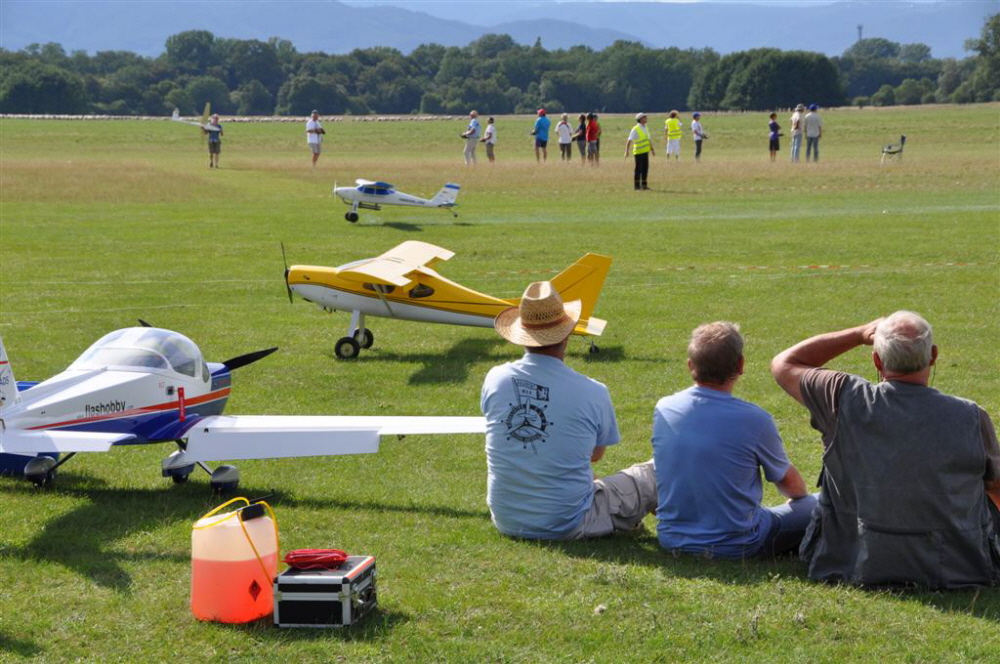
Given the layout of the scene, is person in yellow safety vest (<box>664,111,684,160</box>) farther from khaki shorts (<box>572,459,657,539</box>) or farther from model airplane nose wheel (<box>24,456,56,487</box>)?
khaki shorts (<box>572,459,657,539</box>)

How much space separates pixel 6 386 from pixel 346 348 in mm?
6287

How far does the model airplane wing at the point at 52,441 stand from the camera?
7.37 m

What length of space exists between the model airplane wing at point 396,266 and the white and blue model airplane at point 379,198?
1153 cm

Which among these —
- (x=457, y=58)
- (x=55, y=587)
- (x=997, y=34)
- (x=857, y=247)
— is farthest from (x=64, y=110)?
(x=55, y=587)

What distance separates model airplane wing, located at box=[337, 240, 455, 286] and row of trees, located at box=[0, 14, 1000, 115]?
123m

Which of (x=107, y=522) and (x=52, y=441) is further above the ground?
(x=52, y=441)

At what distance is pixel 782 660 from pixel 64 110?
14767cm

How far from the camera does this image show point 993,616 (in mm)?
5508

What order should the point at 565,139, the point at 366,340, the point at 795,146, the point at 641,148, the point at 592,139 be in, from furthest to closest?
1. the point at 565,139
2. the point at 795,146
3. the point at 592,139
4. the point at 641,148
5. the point at 366,340

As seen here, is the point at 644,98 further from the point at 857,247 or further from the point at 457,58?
the point at 857,247

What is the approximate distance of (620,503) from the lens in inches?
274

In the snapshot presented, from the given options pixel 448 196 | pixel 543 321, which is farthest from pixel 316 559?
pixel 448 196

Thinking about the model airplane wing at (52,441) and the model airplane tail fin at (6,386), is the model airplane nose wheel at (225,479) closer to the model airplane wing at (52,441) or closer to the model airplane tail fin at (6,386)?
the model airplane wing at (52,441)

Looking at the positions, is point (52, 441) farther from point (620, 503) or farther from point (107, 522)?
point (620, 503)
